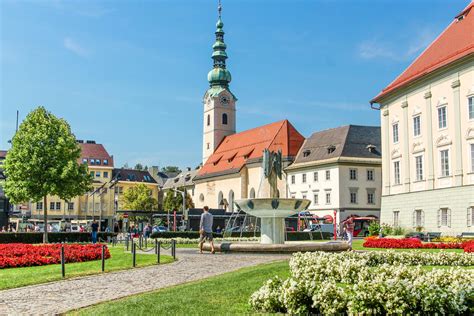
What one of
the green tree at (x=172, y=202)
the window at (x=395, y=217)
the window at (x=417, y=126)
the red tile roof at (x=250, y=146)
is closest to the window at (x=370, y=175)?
the red tile roof at (x=250, y=146)

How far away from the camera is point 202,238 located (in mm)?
24766

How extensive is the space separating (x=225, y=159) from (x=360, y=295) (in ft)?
331

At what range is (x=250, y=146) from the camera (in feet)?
340

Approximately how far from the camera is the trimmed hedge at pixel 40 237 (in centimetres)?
4363

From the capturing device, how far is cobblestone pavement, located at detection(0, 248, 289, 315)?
38.7ft

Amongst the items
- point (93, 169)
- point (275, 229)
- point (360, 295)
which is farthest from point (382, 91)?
point (93, 169)

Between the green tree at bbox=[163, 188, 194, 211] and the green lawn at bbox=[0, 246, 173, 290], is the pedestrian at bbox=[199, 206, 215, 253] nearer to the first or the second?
the green lawn at bbox=[0, 246, 173, 290]

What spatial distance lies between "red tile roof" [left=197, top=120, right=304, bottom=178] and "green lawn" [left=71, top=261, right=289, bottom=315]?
77933 millimetres

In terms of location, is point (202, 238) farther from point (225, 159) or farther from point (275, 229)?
point (225, 159)

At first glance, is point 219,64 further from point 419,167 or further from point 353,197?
point 419,167

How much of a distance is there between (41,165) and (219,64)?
74.7 m

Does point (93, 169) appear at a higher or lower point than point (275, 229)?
higher

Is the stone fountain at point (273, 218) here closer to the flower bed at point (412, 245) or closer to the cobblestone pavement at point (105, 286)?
the cobblestone pavement at point (105, 286)

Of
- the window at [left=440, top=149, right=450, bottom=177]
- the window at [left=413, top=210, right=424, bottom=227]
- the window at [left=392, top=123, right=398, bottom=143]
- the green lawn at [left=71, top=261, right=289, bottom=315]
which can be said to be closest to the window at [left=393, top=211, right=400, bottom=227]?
the window at [left=413, top=210, right=424, bottom=227]
